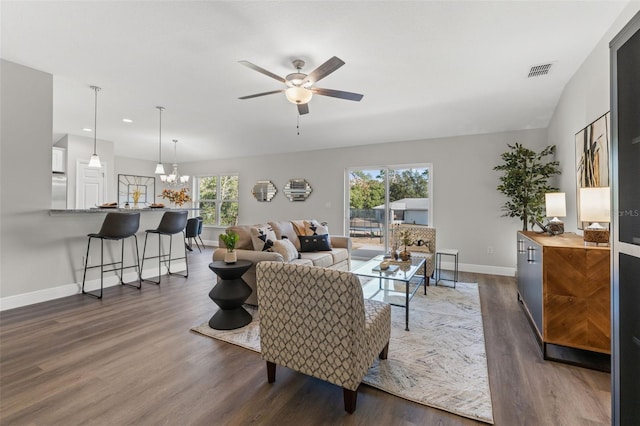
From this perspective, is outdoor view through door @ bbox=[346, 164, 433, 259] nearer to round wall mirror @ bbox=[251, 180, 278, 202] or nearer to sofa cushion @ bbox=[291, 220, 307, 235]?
sofa cushion @ bbox=[291, 220, 307, 235]

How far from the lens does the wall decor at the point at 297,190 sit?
22.6 ft

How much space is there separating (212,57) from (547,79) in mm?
3977

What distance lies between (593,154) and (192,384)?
3945mm

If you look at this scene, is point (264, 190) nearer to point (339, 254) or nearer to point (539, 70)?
point (339, 254)

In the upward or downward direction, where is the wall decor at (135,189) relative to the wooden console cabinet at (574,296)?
upward

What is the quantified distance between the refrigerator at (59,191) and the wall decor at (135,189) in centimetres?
152

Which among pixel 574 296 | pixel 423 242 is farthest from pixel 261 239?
pixel 574 296

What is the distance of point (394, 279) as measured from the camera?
9.67 feet

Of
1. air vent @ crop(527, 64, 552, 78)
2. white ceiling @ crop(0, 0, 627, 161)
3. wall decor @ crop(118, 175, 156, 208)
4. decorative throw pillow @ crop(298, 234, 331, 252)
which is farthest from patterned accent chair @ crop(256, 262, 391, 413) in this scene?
wall decor @ crop(118, 175, 156, 208)

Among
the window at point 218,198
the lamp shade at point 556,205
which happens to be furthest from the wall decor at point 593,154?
the window at point 218,198

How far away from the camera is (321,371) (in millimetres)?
1753

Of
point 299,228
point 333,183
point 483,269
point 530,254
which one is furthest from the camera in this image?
point 333,183

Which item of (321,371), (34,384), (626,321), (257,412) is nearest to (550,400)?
(626,321)

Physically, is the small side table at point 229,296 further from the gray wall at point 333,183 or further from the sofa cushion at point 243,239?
the gray wall at point 333,183
